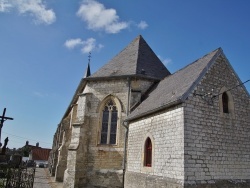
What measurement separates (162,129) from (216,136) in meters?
2.12

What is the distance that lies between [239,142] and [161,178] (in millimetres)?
3648

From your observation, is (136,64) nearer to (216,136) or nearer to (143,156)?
(143,156)

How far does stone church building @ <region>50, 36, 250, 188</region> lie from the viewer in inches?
330

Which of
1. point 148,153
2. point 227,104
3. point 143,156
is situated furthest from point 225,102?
point 143,156

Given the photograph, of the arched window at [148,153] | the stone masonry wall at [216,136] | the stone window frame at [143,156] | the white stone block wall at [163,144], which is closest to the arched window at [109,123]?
the white stone block wall at [163,144]

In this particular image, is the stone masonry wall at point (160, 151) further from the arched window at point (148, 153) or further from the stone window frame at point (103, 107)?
the stone window frame at point (103, 107)

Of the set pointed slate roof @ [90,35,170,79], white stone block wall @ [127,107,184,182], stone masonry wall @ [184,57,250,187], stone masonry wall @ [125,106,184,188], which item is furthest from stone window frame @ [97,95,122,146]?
stone masonry wall @ [184,57,250,187]

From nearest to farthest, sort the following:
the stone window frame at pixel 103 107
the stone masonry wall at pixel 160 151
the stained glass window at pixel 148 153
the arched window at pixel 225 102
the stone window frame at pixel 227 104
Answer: the stone masonry wall at pixel 160 151 < the stone window frame at pixel 227 104 < the arched window at pixel 225 102 < the stained glass window at pixel 148 153 < the stone window frame at pixel 103 107

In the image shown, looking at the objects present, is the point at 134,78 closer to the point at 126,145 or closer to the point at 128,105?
the point at 128,105

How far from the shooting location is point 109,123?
1411cm

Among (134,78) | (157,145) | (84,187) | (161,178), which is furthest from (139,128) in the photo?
(84,187)

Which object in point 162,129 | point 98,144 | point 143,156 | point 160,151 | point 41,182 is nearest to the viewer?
point 160,151

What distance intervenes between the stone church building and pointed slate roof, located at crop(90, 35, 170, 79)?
95mm

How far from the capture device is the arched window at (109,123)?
1386 centimetres
